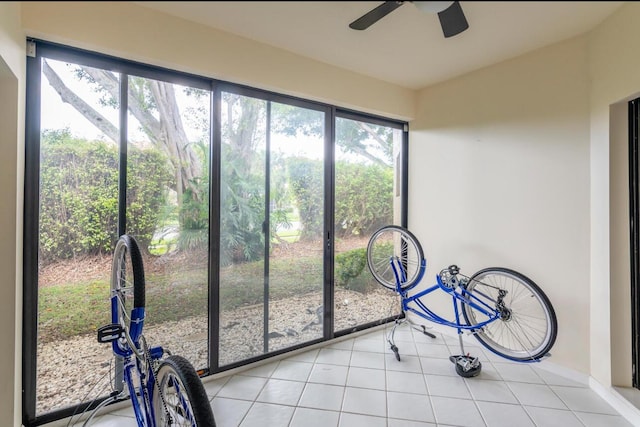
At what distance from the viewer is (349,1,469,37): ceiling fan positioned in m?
0.54

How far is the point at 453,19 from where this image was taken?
68 centimetres

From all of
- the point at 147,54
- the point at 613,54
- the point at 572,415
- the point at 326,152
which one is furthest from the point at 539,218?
the point at 147,54

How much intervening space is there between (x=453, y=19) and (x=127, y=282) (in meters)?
2.11

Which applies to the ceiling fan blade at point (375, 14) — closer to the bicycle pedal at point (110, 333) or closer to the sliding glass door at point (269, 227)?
the bicycle pedal at point (110, 333)

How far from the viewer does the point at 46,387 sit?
182cm

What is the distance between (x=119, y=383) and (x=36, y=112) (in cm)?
173

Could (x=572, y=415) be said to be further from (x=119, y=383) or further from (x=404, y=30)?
(x=119, y=383)

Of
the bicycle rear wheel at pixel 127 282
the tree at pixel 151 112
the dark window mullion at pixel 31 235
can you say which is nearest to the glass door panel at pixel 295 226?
the tree at pixel 151 112

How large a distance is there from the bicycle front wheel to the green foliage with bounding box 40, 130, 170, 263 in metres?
1.02

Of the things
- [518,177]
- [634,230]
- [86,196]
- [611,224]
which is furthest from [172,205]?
[634,230]

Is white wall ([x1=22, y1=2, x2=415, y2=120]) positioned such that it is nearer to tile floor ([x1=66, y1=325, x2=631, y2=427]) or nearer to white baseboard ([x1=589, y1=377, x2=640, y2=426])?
tile floor ([x1=66, y1=325, x2=631, y2=427])

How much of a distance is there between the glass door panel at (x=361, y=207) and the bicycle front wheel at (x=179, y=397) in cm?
181

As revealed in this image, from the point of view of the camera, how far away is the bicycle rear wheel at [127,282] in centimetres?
137

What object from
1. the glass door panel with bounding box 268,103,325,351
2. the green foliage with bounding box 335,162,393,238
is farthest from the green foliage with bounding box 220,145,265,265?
the green foliage with bounding box 335,162,393,238
